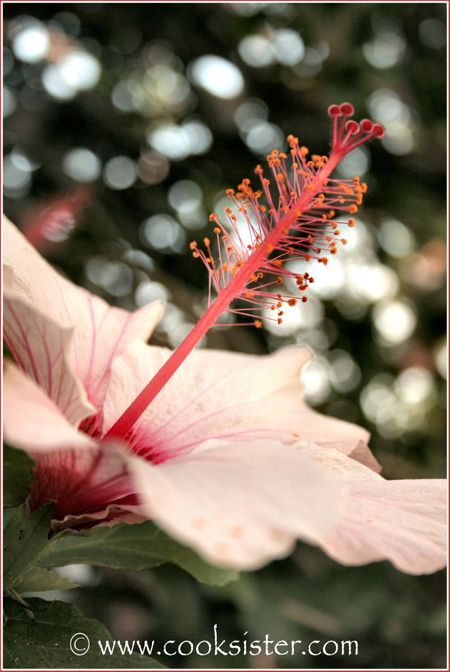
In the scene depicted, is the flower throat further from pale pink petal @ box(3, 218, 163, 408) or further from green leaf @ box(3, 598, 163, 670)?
green leaf @ box(3, 598, 163, 670)

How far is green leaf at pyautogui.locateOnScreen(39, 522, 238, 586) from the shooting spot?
29.7 inches

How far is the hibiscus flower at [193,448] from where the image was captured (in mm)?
490

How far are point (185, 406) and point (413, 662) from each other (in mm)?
1267

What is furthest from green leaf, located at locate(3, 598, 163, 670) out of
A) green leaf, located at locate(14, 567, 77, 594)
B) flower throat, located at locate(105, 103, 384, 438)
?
flower throat, located at locate(105, 103, 384, 438)

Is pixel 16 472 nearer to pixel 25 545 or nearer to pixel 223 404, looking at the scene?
pixel 25 545

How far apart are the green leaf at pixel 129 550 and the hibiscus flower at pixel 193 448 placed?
0.22 feet

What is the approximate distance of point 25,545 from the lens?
0.66 m

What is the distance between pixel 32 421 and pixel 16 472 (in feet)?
0.70

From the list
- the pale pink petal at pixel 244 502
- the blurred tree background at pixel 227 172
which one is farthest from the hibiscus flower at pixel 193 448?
the blurred tree background at pixel 227 172

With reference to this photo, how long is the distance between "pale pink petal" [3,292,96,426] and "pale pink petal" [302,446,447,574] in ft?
0.67

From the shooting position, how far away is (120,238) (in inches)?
75.8

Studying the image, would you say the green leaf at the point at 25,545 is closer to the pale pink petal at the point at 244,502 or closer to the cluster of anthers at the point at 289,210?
the pale pink petal at the point at 244,502

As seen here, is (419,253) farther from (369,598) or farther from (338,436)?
(338,436)

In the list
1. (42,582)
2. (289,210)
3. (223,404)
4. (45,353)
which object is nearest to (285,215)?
(289,210)
